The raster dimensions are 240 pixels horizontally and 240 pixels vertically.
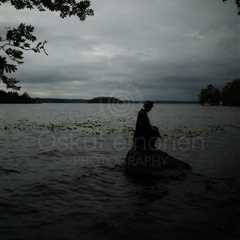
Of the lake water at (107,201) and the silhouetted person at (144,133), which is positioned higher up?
the silhouetted person at (144,133)

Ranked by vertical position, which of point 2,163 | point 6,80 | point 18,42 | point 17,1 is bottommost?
point 2,163

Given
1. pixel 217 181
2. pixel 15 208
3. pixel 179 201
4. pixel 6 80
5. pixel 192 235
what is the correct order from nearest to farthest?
pixel 6 80, pixel 192 235, pixel 15 208, pixel 179 201, pixel 217 181

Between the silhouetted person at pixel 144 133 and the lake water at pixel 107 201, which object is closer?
the lake water at pixel 107 201

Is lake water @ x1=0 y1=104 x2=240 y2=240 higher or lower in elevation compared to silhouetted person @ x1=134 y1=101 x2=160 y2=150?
lower

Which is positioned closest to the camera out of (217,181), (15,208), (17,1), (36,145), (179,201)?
(17,1)

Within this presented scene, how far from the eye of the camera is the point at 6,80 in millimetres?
4609

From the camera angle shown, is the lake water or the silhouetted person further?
the silhouetted person

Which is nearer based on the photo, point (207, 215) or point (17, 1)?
point (17, 1)

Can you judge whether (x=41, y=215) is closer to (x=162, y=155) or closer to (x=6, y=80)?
(x=6, y=80)

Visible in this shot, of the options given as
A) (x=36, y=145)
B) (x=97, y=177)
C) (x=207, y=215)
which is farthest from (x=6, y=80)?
(x=36, y=145)

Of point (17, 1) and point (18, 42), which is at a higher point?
point (17, 1)

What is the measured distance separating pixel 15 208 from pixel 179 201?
4.97 m

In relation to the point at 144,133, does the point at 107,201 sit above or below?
below

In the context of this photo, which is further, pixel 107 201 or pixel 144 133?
pixel 144 133
